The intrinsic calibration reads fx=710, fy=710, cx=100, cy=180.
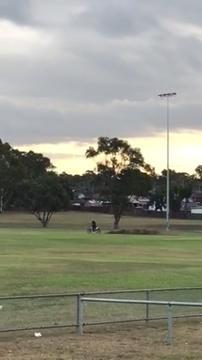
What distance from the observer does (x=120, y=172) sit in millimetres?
113938

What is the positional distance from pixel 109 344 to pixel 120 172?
10146 centimetres

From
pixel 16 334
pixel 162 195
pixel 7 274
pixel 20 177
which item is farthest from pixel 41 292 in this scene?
pixel 162 195

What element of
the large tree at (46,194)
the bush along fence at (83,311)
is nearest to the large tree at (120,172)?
the large tree at (46,194)

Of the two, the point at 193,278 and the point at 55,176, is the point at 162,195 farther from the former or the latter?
the point at 193,278

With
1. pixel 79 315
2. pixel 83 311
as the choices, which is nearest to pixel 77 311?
pixel 79 315

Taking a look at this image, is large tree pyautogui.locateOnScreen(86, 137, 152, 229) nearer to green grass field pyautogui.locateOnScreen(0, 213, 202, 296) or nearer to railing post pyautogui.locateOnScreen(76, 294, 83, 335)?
green grass field pyautogui.locateOnScreen(0, 213, 202, 296)

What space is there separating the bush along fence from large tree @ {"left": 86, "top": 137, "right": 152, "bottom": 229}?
94.6 metres

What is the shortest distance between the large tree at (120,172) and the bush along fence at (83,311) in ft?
310

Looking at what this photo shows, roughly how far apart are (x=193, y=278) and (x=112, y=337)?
49.9 feet

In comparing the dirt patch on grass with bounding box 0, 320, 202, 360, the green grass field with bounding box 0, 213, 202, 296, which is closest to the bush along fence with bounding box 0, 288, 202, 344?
the dirt patch on grass with bounding box 0, 320, 202, 360

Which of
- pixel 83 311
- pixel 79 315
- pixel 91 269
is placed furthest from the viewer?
pixel 91 269

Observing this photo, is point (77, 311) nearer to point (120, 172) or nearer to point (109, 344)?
point (109, 344)

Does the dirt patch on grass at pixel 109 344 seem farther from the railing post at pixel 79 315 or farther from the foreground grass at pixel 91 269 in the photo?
the foreground grass at pixel 91 269

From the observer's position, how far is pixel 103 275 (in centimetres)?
2942
